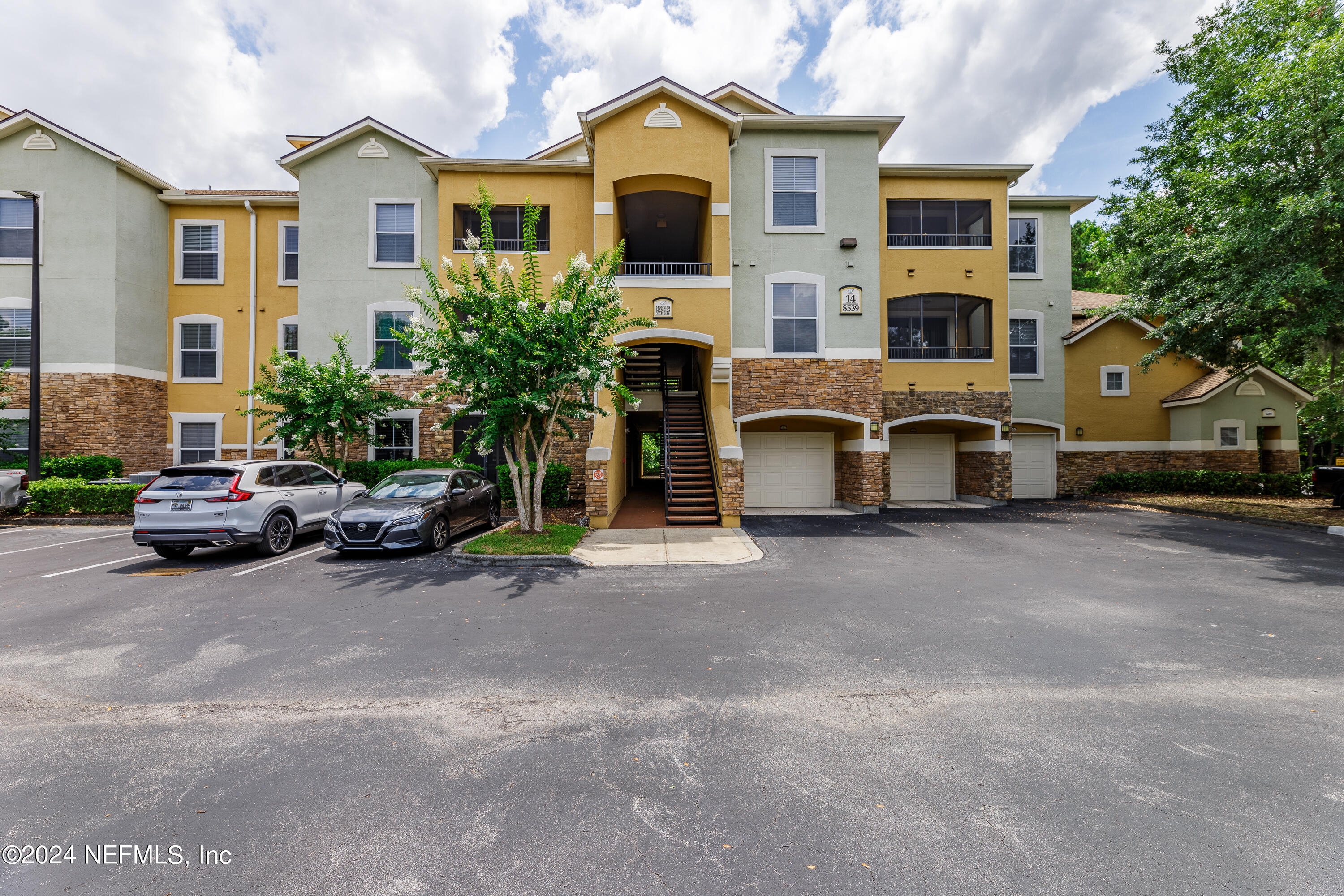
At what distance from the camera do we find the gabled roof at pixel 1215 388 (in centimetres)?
1819

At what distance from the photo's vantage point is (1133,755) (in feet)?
11.6

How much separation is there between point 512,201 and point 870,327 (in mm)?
10852

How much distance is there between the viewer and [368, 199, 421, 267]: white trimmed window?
16.5 metres

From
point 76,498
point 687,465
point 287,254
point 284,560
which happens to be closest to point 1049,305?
point 687,465

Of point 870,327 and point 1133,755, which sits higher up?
point 870,327

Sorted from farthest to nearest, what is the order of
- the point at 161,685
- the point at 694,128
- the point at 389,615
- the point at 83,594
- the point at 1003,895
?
the point at 694,128 → the point at 83,594 → the point at 389,615 → the point at 161,685 → the point at 1003,895

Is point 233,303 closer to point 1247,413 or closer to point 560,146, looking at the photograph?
point 560,146

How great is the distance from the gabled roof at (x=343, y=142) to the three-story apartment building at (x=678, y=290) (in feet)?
0.24

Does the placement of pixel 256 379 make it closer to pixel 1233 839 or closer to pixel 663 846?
pixel 663 846

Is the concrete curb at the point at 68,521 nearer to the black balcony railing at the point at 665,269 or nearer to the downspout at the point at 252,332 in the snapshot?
the downspout at the point at 252,332

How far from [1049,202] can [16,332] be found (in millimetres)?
31799

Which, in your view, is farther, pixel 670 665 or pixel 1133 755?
pixel 670 665

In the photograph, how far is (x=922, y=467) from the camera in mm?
18672

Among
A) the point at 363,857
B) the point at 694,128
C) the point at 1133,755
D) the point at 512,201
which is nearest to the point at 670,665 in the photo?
the point at 363,857
